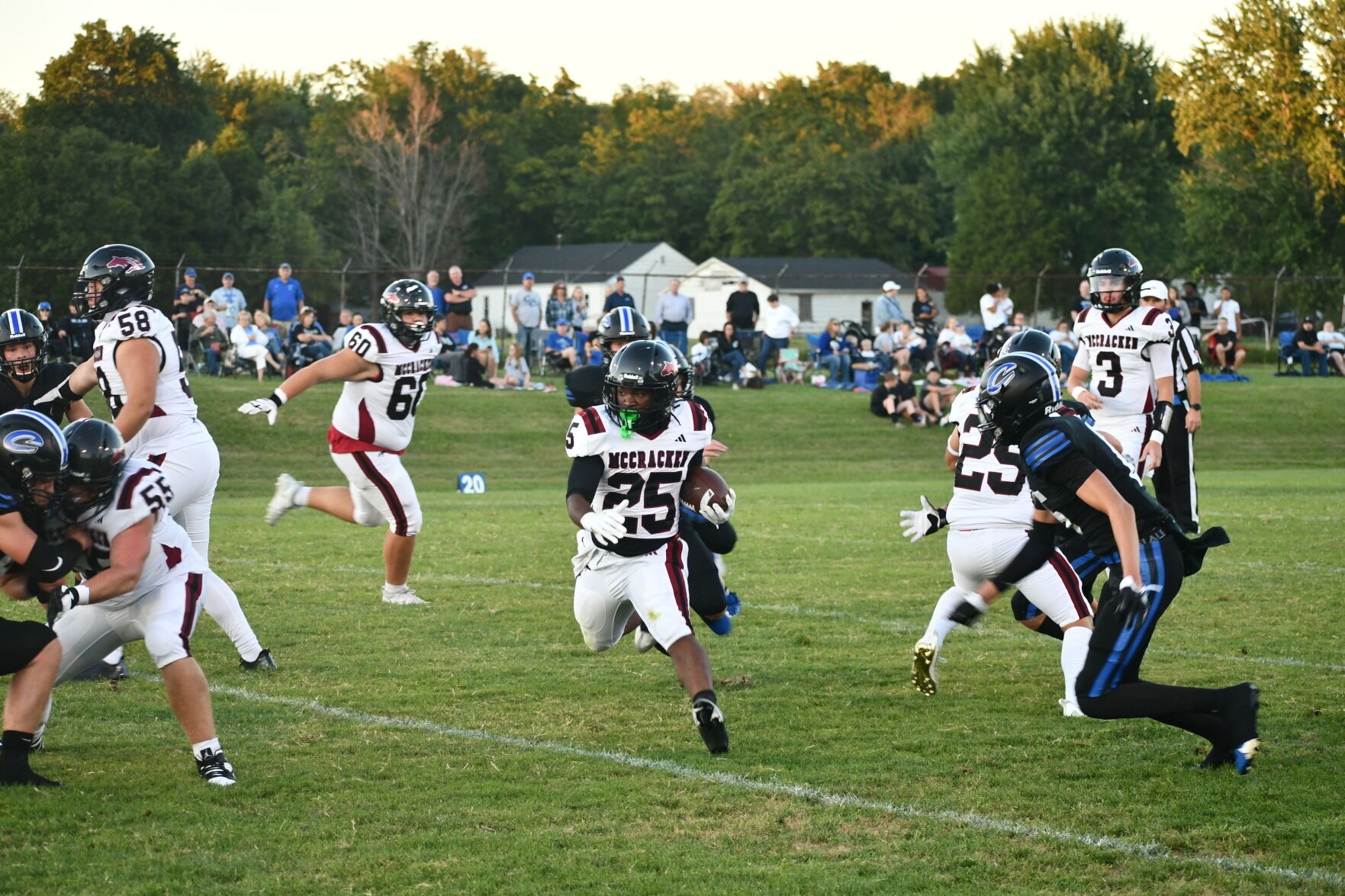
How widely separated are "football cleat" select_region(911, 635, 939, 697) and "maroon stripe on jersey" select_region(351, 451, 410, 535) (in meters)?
3.54

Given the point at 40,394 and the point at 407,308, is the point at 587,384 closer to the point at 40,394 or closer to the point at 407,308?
the point at 407,308

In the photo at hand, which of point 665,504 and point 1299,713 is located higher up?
point 665,504

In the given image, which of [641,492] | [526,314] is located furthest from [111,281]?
[526,314]

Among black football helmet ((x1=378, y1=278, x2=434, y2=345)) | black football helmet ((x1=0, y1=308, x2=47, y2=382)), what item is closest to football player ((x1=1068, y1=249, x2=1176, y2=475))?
black football helmet ((x1=378, y1=278, x2=434, y2=345))

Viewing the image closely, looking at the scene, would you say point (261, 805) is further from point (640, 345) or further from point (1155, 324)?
point (1155, 324)

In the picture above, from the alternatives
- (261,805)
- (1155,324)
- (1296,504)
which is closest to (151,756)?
(261,805)

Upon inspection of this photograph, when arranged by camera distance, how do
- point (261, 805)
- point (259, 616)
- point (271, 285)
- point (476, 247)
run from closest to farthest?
point (261, 805) < point (259, 616) < point (271, 285) < point (476, 247)

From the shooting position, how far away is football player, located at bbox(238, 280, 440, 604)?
8.48 m

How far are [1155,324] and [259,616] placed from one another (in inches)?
243

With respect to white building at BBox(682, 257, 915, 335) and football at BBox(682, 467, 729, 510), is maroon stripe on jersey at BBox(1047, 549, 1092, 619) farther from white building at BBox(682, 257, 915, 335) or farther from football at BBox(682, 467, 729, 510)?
white building at BBox(682, 257, 915, 335)

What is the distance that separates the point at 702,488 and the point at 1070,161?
53.6 metres

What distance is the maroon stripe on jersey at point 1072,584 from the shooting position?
6.02 metres

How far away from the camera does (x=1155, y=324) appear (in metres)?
9.62

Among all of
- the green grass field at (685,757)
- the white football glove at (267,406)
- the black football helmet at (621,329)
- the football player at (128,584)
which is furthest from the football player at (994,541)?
the white football glove at (267,406)
